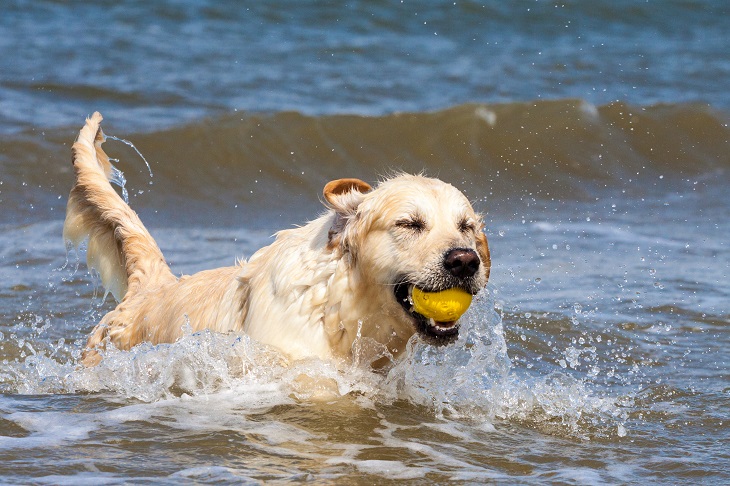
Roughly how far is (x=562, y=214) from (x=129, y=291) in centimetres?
631

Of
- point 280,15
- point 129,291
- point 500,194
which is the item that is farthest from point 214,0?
point 129,291

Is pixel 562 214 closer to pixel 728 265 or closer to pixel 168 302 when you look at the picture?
pixel 728 265

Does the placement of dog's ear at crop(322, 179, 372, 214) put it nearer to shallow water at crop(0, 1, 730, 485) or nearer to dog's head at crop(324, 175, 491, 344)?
dog's head at crop(324, 175, 491, 344)

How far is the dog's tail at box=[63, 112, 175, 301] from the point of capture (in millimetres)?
6719

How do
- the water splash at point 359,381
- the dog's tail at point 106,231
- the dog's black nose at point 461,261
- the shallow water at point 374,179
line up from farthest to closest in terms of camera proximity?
the dog's tail at point 106,231 → the water splash at point 359,381 → the dog's black nose at point 461,261 → the shallow water at point 374,179

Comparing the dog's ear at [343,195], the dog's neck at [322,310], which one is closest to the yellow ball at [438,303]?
the dog's neck at [322,310]

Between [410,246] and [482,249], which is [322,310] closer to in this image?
[410,246]

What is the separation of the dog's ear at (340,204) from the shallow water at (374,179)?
0.63 m

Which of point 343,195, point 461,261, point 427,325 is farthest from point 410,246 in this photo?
point 343,195

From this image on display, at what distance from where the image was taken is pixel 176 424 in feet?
16.6

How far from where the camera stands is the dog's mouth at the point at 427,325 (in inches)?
206

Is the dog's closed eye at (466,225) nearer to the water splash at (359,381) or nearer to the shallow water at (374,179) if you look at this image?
the water splash at (359,381)

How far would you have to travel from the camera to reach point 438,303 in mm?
5203

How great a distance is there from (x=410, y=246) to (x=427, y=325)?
1.37ft
